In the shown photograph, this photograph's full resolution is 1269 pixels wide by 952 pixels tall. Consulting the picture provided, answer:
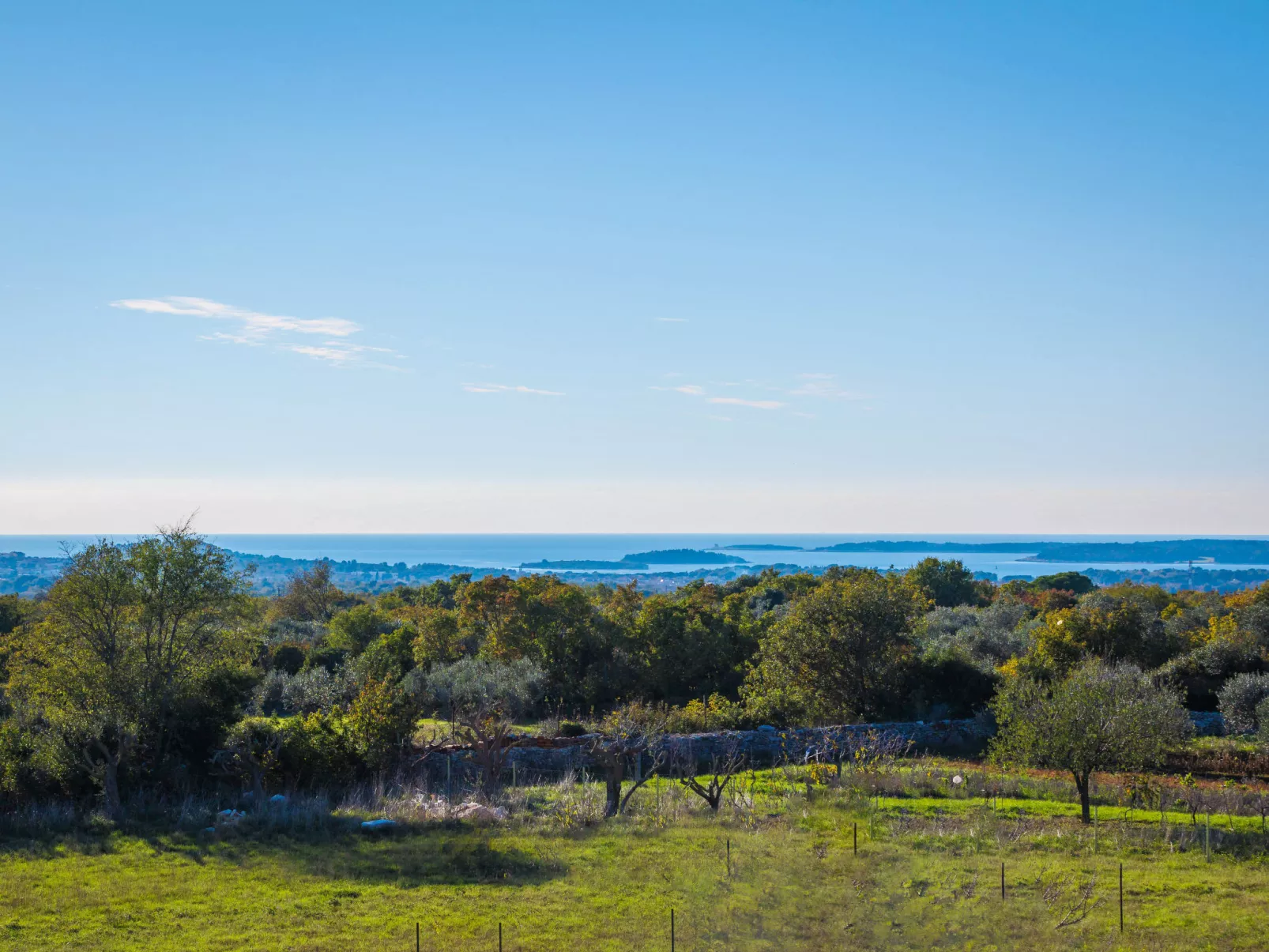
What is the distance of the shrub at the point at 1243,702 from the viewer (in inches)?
1291

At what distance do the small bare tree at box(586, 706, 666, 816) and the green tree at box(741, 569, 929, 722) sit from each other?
5700 millimetres

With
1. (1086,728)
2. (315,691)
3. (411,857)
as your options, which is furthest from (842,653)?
(411,857)

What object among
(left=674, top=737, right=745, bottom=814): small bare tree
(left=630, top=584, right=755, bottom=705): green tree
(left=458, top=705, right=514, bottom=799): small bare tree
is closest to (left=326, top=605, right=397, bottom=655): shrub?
(left=630, top=584, right=755, bottom=705): green tree

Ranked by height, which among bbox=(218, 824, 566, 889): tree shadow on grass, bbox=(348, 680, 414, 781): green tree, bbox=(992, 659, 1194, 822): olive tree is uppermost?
bbox=(992, 659, 1194, 822): olive tree

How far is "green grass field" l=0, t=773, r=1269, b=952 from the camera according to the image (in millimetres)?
12461

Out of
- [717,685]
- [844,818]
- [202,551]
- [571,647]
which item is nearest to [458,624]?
[571,647]

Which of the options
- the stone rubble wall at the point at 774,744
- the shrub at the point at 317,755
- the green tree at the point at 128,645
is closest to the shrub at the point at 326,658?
the stone rubble wall at the point at 774,744

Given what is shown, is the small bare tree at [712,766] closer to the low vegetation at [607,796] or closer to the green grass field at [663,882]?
the low vegetation at [607,796]

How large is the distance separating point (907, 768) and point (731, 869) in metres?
11.3

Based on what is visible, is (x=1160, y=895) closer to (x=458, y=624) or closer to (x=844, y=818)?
(x=844, y=818)

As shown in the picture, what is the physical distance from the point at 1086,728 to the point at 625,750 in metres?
10.8

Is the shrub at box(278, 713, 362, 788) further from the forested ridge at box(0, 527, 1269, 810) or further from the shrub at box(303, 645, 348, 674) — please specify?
the shrub at box(303, 645, 348, 674)

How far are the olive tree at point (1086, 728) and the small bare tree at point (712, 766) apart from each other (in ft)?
21.0

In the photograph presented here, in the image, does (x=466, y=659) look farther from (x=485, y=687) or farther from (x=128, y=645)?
(x=128, y=645)
